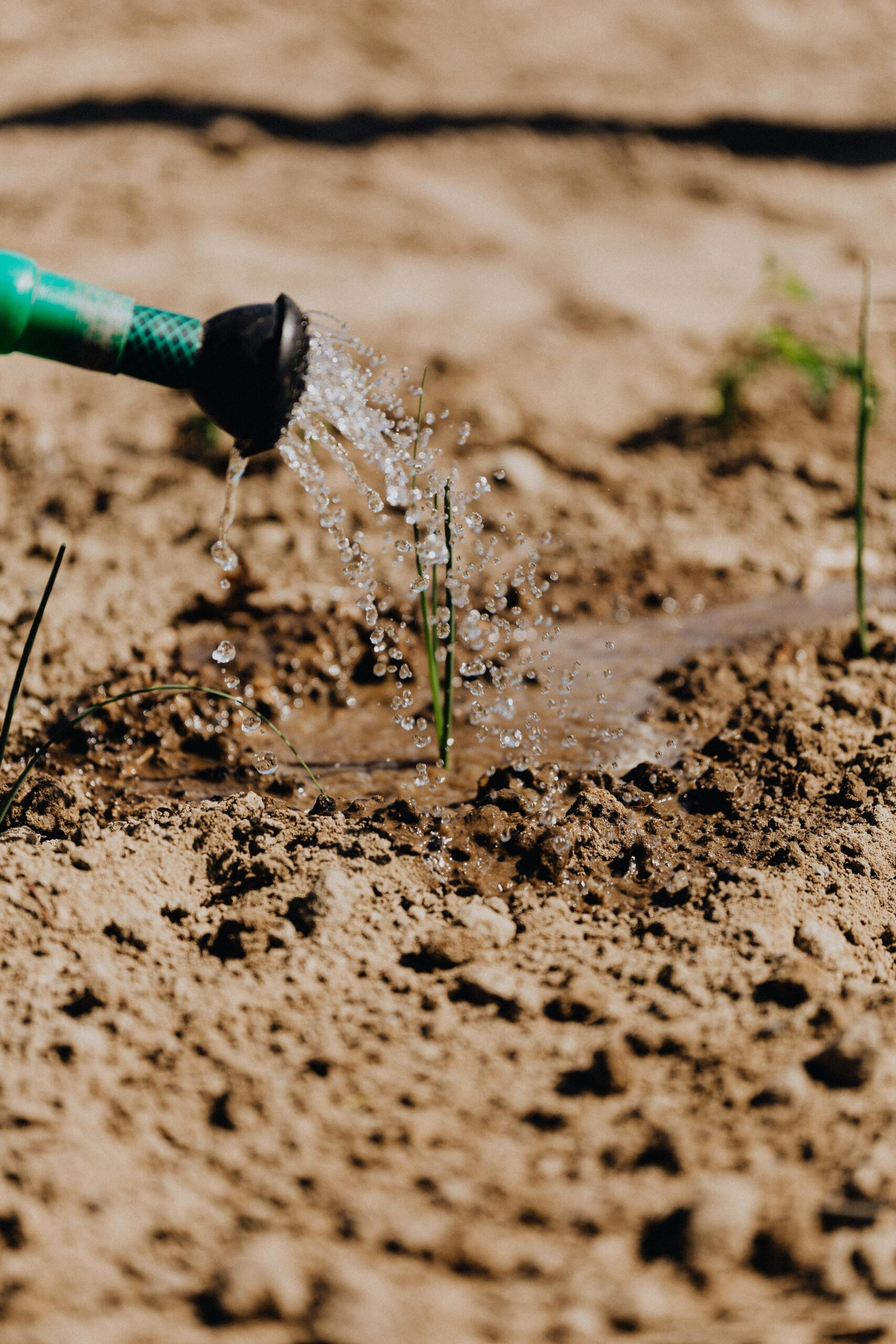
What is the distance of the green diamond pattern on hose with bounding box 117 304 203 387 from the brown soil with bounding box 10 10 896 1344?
0.74 m

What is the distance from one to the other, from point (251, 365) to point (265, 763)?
88 cm

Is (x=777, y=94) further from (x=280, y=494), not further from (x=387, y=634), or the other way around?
(x=387, y=634)

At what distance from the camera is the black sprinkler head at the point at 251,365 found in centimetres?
152

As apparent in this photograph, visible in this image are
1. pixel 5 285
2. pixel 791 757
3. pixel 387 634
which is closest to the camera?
pixel 5 285

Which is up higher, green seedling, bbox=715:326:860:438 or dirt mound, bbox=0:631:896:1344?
green seedling, bbox=715:326:860:438

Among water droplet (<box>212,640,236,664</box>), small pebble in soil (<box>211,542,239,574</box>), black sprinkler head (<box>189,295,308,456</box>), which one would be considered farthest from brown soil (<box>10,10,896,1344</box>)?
black sprinkler head (<box>189,295,308,456</box>)

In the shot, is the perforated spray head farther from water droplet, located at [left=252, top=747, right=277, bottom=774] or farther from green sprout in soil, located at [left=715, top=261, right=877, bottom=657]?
green sprout in soil, located at [left=715, top=261, right=877, bottom=657]

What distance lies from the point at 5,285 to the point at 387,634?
1.25m

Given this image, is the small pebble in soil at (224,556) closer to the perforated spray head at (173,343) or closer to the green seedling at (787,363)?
the perforated spray head at (173,343)

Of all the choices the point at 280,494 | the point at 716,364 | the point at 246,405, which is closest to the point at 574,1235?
the point at 246,405

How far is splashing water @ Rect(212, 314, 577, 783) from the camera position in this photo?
1.92m

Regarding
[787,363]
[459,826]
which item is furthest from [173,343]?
[787,363]

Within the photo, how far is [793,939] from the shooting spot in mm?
1635

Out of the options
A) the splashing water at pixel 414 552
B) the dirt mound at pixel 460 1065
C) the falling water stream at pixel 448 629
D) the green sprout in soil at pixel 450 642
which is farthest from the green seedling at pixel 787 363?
the dirt mound at pixel 460 1065
